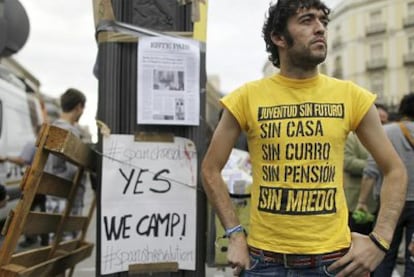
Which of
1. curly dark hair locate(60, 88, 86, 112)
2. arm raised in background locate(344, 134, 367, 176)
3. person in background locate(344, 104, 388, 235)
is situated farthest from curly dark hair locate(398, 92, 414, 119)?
curly dark hair locate(60, 88, 86, 112)

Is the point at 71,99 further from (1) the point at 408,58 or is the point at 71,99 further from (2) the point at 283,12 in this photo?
(1) the point at 408,58

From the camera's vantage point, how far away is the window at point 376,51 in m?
60.0

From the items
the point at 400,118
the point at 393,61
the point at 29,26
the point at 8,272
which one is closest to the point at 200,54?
the point at 8,272

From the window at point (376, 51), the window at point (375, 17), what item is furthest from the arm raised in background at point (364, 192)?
the window at point (376, 51)

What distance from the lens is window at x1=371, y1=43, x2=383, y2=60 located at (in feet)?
197

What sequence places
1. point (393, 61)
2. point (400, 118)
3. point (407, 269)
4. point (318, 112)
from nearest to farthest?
point (318, 112) < point (407, 269) < point (400, 118) < point (393, 61)

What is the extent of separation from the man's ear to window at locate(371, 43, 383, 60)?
6068cm

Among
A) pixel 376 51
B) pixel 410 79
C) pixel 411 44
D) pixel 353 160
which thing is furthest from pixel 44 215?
pixel 376 51

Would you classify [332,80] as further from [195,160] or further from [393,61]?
[393,61]

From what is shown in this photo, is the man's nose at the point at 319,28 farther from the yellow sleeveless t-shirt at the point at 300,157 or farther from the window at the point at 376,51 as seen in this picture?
the window at the point at 376,51

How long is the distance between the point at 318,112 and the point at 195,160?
1126 millimetres

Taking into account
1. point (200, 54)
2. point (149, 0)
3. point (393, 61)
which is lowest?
point (200, 54)

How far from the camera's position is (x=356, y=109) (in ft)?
7.22

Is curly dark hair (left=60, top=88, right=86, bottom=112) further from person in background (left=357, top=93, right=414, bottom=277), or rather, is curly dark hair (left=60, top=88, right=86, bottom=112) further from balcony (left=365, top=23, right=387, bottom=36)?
balcony (left=365, top=23, right=387, bottom=36)
